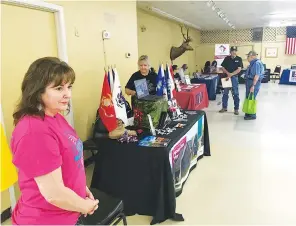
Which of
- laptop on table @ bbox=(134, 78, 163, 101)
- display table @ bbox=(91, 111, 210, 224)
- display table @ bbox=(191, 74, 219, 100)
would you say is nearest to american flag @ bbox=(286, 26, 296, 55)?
display table @ bbox=(191, 74, 219, 100)

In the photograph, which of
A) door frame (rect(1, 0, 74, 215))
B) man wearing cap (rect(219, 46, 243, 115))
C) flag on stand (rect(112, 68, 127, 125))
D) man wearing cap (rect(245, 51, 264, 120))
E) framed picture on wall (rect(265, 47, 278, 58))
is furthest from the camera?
framed picture on wall (rect(265, 47, 278, 58))

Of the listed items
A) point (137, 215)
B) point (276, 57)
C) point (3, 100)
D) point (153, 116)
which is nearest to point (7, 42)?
point (3, 100)

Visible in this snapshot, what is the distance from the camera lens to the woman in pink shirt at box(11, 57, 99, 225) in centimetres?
91

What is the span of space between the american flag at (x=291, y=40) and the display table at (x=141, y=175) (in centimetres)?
1255

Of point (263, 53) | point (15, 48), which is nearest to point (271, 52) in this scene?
point (263, 53)

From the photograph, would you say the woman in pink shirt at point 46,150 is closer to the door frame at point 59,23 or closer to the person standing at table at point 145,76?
the door frame at point 59,23

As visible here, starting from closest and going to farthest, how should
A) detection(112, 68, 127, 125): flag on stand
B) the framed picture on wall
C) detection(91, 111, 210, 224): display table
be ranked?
detection(91, 111, 210, 224): display table, detection(112, 68, 127, 125): flag on stand, the framed picture on wall

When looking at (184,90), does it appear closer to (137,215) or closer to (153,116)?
(153,116)

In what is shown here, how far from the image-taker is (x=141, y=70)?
3.24 m

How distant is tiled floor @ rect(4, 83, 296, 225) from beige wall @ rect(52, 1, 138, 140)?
34.2 inches

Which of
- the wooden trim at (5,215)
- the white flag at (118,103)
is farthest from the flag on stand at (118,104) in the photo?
the wooden trim at (5,215)

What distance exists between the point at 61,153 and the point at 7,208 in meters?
1.81

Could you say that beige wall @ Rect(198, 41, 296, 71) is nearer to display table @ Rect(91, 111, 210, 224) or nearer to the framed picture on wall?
the framed picture on wall

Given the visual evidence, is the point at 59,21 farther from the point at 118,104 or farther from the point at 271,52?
the point at 271,52
